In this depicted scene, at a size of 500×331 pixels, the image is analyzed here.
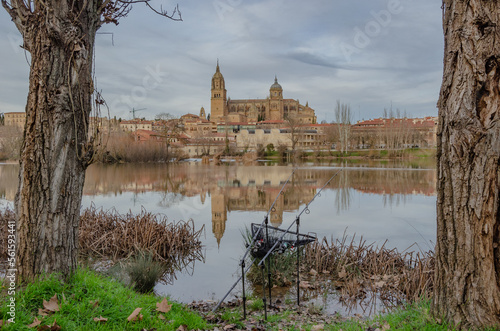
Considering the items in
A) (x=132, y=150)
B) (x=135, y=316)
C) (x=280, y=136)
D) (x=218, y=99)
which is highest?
(x=218, y=99)

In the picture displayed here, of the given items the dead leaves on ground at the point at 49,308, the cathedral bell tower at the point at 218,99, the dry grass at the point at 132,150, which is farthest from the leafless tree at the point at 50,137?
the cathedral bell tower at the point at 218,99

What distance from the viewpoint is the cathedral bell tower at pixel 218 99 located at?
425ft

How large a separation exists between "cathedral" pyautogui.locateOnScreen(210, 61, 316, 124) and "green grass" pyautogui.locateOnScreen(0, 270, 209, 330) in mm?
123296

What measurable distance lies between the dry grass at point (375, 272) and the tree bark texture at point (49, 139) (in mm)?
3541

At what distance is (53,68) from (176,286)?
3.50 metres

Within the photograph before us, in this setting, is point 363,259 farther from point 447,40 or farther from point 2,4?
point 2,4

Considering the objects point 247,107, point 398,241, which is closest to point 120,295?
point 398,241

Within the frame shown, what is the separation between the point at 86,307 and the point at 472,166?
3.17m

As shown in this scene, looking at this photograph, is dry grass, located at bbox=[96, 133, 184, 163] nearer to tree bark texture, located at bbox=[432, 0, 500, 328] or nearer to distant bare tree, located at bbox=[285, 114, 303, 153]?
distant bare tree, located at bbox=[285, 114, 303, 153]

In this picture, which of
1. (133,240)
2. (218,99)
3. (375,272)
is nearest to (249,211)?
(133,240)

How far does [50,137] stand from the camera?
328cm

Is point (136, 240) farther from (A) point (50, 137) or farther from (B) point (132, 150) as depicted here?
(B) point (132, 150)

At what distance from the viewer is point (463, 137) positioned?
9.04 feet

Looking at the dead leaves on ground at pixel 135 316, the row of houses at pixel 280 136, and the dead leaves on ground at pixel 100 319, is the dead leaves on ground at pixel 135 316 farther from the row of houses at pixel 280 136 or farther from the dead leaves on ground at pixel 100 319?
the row of houses at pixel 280 136
